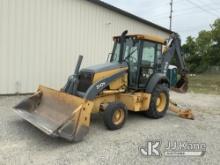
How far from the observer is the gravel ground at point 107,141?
454 centimetres

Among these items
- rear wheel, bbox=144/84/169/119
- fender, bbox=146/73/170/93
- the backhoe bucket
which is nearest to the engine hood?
fender, bbox=146/73/170/93

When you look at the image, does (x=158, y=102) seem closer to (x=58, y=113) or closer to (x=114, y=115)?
(x=114, y=115)

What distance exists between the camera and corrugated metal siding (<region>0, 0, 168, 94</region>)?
9816mm

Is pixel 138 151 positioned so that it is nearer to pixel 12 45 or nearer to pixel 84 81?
pixel 84 81

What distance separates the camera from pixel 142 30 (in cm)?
1483

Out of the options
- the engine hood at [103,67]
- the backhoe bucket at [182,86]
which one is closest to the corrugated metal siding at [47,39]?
the engine hood at [103,67]

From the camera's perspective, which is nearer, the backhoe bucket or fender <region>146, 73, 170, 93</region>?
fender <region>146, 73, 170, 93</region>

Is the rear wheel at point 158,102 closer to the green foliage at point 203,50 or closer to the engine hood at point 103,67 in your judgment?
the engine hood at point 103,67

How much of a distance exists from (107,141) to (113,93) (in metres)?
1.46

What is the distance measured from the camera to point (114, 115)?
6004 mm

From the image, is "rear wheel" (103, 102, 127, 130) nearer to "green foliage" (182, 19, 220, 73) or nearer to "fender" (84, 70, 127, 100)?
"fender" (84, 70, 127, 100)

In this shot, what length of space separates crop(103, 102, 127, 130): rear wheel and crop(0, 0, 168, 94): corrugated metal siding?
17.7 ft

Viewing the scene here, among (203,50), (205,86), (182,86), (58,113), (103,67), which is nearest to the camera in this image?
(58,113)

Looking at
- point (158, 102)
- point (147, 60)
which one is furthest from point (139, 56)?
point (158, 102)
